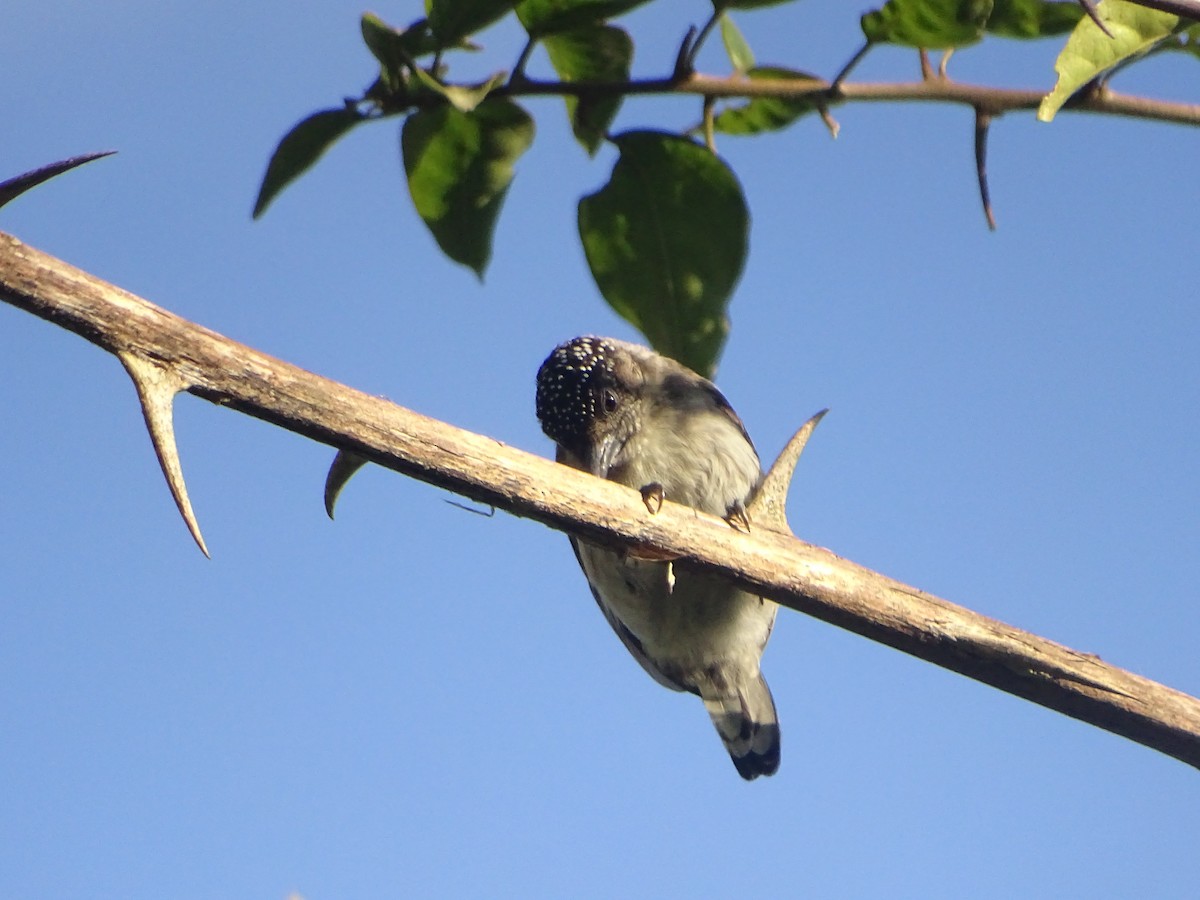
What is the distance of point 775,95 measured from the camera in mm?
2691

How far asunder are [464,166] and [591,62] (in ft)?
1.21

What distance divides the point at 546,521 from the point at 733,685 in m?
2.99

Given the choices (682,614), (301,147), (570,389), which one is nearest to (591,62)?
(301,147)

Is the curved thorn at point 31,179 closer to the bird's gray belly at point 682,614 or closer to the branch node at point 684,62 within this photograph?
the branch node at point 684,62

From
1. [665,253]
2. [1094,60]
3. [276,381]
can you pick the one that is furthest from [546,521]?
[1094,60]

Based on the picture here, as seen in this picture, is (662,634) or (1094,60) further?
(662,634)

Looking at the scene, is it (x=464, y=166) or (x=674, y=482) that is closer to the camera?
(x=464, y=166)

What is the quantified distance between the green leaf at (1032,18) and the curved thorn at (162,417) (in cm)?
195

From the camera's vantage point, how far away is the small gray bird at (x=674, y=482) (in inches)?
175

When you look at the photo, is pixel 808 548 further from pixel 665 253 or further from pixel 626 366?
pixel 626 366

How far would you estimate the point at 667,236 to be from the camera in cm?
276

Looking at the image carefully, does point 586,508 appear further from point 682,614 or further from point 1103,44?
point 682,614

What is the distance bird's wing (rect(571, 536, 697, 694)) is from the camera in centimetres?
507

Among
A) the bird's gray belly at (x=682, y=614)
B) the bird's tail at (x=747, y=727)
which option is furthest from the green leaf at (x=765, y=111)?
the bird's tail at (x=747, y=727)
